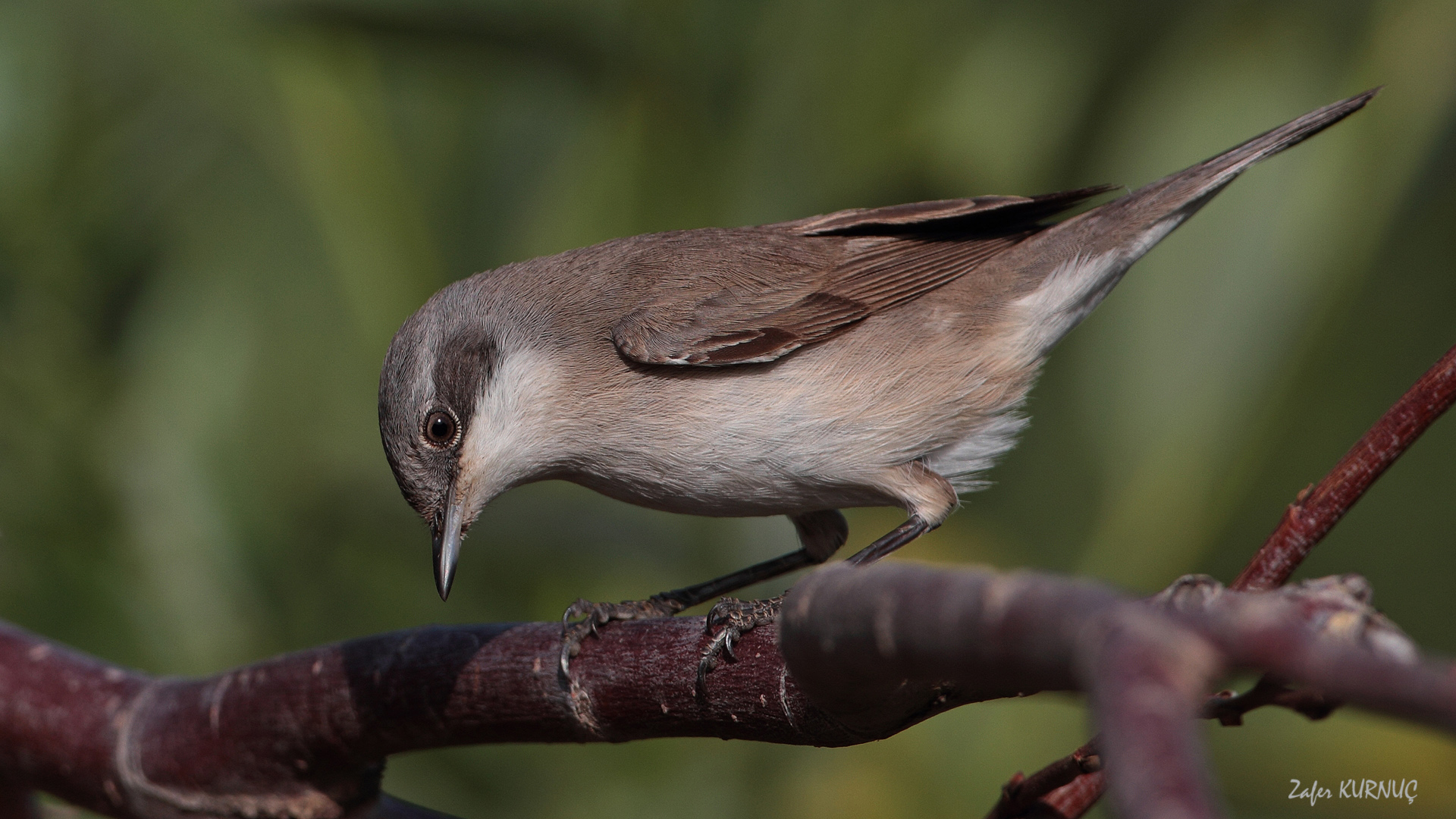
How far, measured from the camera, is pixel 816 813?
290 cm

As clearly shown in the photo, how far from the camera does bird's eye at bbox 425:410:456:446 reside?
2822 mm

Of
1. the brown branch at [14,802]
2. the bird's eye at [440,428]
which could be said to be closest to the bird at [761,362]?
the bird's eye at [440,428]

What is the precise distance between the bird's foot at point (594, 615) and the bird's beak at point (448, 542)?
0.29 meters

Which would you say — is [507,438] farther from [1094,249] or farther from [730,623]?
[1094,249]

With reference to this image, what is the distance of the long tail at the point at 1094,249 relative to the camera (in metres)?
3.06

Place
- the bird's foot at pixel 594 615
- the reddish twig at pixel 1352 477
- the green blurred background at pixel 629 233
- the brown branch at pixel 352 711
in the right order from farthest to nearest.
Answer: the green blurred background at pixel 629 233 → the bird's foot at pixel 594 615 → the brown branch at pixel 352 711 → the reddish twig at pixel 1352 477

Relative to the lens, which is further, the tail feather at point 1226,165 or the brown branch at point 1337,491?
the tail feather at point 1226,165

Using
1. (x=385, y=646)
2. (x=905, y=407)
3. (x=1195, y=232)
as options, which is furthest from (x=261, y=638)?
(x=1195, y=232)

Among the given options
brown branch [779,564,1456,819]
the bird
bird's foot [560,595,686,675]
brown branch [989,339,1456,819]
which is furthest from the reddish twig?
the bird

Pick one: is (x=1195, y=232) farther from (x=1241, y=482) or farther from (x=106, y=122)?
(x=106, y=122)

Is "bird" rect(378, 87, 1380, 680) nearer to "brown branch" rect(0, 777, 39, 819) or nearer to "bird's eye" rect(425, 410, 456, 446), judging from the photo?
"bird's eye" rect(425, 410, 456, 446)

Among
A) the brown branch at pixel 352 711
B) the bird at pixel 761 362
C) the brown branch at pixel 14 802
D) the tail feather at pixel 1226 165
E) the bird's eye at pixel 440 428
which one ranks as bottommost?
the brown branch at pixel 14 802

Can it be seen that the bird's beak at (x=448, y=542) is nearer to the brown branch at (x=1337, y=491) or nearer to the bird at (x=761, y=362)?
the bird at (x=761, y=362)

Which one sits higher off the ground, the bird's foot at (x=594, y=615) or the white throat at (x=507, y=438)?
the white throat at (x=507, y=438)
